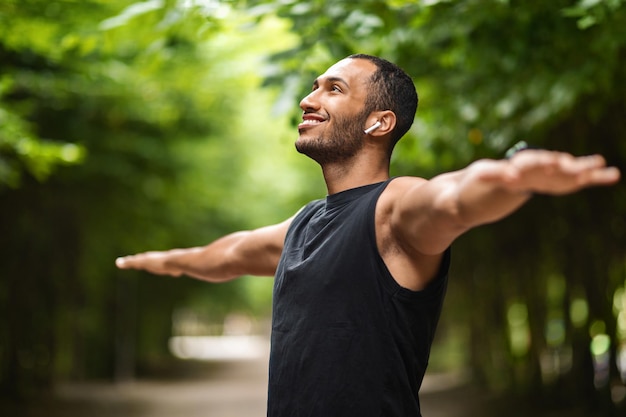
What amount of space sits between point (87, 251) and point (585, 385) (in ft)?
41.9

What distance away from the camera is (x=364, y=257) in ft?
7.97

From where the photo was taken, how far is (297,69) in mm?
5246

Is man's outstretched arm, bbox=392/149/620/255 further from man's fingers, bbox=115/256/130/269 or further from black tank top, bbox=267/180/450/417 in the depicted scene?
man's fingers, bbox=115/256/130/269

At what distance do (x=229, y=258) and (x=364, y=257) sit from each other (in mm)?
1061

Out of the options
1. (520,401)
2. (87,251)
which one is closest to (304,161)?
(87,251)

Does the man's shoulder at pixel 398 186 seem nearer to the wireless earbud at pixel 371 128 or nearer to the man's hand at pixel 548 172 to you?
the wireless earbud at pixel 371 128

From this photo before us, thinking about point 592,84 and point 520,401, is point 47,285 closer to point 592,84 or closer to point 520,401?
point 520,401

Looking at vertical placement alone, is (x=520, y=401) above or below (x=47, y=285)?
below

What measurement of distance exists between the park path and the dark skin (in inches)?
578

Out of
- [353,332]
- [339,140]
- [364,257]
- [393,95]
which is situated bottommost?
[353,332]

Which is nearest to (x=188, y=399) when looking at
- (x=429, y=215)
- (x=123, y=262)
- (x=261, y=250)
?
(x=123, y=262)

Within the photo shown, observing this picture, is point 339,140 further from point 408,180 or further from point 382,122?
point 408,180

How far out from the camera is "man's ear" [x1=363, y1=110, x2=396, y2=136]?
2645 millimetres

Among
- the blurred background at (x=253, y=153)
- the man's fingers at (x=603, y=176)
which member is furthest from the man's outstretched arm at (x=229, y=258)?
the blurred background at (x=253, y=153)
